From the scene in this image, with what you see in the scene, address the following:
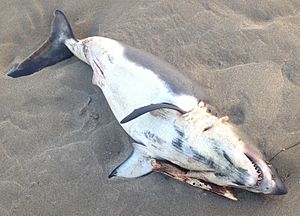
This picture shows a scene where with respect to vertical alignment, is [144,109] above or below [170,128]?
above

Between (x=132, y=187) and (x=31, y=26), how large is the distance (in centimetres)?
217

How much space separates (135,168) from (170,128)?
506mm

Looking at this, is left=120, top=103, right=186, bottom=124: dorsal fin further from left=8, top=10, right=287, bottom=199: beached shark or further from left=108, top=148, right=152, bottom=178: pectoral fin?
left=108, top=148, right=152, bottom=178: pectoral fin

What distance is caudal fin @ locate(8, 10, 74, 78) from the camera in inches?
192

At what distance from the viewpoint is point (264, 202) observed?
3953 mm

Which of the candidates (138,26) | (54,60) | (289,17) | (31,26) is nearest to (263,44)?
(289,17)

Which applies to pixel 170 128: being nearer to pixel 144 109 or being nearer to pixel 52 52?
pixel 144 109

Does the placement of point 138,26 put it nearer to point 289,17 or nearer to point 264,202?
point 289,17

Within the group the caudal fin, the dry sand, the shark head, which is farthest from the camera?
the caudal fin

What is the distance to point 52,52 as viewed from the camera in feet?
16.1

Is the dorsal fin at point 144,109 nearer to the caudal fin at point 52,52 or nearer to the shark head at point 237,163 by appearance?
the shark head at point 237,163

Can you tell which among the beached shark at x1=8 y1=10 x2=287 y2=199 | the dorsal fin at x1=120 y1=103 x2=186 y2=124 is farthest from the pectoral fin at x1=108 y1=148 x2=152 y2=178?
the dorsal fin at x1=120 y1=103 x2=186 y2=124

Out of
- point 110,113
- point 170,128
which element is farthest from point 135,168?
point 110,113

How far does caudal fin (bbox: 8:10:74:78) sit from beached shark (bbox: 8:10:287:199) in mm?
363
